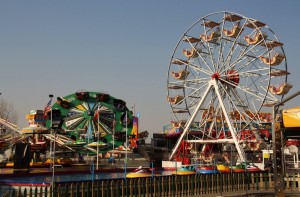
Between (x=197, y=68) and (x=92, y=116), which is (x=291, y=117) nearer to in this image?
(x=197, y=68)

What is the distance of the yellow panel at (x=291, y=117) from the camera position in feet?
54.5

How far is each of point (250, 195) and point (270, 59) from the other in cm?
2276

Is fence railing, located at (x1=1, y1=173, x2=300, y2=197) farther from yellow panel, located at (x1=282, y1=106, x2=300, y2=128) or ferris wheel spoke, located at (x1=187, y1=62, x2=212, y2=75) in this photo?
ferris wheel spoke, located at (x1=187, y1=62, x2=212, y2=75)

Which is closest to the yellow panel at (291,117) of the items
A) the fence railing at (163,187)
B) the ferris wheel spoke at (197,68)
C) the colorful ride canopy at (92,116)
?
the fence railing at (163,187)

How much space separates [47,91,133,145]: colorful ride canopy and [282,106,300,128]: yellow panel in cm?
5761

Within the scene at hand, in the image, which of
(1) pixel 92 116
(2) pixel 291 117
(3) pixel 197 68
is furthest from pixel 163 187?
(1) pixel 92 116

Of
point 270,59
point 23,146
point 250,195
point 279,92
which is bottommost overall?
point 250,195

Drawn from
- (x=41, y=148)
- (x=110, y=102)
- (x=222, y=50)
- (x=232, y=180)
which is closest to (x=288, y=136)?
(x=232, y=180)

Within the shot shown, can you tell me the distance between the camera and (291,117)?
1667cm

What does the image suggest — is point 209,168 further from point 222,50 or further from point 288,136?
point 222,50

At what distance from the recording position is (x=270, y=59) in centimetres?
4231

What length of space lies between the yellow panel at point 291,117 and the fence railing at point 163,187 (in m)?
7.37

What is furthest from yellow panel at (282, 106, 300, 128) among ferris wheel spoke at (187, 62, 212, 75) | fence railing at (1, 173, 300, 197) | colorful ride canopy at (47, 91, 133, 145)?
colorful ride canopy at (47, 91, 133, 145)

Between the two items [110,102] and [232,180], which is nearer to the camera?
[232,180]
